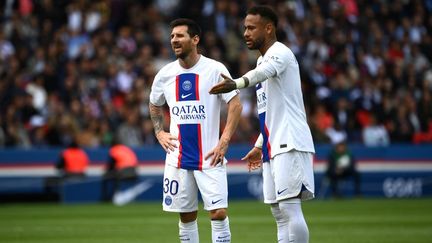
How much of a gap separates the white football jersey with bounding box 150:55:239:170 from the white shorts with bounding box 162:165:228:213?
0.28 ft

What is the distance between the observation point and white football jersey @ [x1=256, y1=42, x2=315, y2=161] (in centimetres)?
983

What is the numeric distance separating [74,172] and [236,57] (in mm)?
5755

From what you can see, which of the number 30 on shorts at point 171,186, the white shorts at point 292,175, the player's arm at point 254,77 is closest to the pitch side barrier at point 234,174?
the number 30 on shorts at point 171,186

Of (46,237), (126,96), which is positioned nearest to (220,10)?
(126,96)

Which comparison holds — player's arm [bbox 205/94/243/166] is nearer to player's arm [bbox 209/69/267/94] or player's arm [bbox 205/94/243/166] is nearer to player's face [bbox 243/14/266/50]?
player's face [bbox 243/14/266/50]

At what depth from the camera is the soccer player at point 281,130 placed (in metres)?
9.75

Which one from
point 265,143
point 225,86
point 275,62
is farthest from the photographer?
point 265,143

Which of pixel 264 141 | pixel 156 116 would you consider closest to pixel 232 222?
pixel 156 116

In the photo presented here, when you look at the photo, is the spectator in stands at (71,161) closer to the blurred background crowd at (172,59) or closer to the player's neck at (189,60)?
the blurred background crowd at (172,59)

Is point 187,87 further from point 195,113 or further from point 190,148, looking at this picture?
point 190,148

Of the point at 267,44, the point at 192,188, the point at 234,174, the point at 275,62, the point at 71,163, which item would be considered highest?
the point at 267,44

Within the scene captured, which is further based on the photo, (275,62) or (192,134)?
(192,134)

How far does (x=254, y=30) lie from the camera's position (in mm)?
10016

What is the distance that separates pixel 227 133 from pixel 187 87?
2.09 ft
